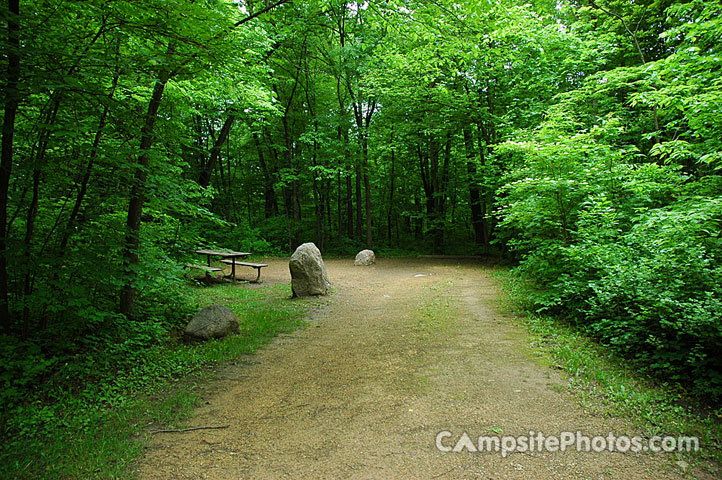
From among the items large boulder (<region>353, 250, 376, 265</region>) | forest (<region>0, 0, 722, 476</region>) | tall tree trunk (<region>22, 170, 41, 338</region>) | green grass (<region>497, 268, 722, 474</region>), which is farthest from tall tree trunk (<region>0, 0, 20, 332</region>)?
large boulder (<region>353, 250, 376, 265</region>)

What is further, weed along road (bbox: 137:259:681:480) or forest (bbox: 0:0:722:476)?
forest (bbox: 0:0:722:476)

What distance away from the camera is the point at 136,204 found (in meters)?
5.03

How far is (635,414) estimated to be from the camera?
2916 mm

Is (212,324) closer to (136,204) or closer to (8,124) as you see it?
(136,204)

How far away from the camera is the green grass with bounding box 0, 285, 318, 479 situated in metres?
2.44

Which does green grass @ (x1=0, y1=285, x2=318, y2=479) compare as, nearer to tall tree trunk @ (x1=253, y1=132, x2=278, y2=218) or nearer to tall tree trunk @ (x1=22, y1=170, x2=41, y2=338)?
tall tree trunk @ (x1=22, y1=170, x2=41, y2=338)

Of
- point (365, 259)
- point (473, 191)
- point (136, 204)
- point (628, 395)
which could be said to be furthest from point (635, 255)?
point (473, 191)

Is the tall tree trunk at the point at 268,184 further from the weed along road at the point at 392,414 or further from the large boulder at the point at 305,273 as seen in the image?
the weed along road at the point at 392,414

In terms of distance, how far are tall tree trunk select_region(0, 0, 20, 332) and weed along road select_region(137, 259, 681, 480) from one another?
7.21 feet

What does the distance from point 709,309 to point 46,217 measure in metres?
6.91

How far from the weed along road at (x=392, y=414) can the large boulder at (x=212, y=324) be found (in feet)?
2.54

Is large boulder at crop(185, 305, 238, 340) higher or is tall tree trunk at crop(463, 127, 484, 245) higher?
tall tree trunk at crop(463, 127, 484, 245)

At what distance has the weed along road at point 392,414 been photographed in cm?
243

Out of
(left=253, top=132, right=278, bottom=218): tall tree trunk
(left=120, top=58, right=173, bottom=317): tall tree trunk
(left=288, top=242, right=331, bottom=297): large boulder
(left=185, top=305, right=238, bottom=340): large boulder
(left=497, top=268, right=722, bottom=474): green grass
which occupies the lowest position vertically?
(left=497, top=268, right=722, bottom=474): green grass
